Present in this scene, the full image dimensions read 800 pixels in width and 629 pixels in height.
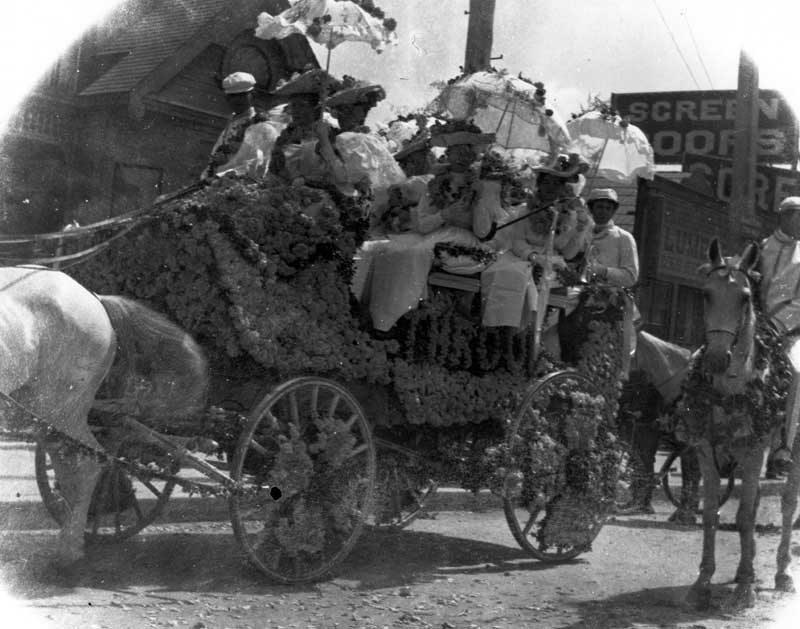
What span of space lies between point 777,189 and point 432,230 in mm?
17762

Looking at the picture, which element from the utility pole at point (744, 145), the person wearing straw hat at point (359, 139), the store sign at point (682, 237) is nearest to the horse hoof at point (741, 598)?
the person wearing straw hat at point (359, 139)

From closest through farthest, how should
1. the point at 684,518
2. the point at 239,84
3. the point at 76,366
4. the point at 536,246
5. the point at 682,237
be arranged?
the point at 76,366, the point at 536,246, the point at 239,84, the point at 684,518, the point at 682,237

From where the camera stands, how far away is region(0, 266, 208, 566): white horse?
523 centimetres

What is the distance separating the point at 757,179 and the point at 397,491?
1730cm

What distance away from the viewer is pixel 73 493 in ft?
18.4

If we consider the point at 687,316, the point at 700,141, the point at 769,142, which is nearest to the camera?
the point at 687,316

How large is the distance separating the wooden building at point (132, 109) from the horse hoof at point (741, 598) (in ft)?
30.5

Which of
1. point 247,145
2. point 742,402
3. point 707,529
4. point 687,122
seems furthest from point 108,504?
point 687,122

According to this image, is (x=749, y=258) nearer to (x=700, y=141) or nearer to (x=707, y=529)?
(x=707, y=529)

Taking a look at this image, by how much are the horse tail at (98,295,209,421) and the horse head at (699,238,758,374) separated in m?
2.96

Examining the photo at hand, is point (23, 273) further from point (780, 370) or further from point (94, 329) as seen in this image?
point (780, 370)

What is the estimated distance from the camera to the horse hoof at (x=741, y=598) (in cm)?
621

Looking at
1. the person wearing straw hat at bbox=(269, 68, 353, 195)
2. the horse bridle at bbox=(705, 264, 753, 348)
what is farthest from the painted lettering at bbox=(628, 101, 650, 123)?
the person wearing straw hat at bbox=(269, 68, 353, 195)

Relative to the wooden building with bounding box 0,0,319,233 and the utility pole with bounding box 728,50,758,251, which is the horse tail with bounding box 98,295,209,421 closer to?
the wooden building with bounding box 0,0,319,233
